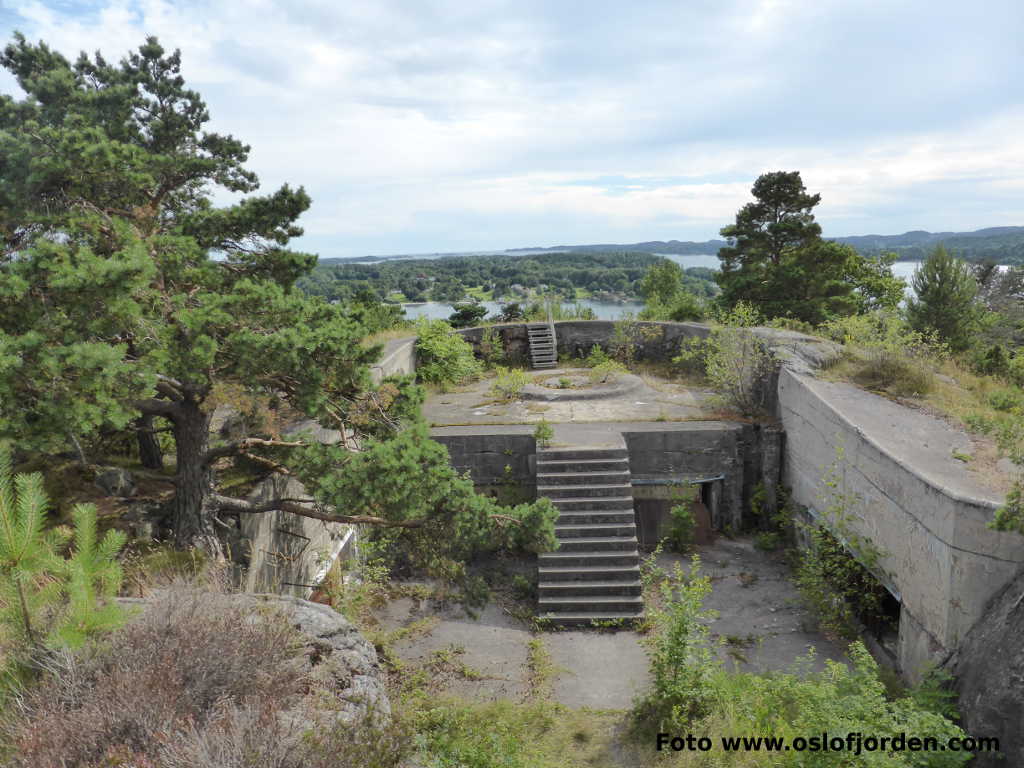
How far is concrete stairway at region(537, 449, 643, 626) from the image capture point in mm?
8102

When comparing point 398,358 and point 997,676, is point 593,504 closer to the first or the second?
point 997,676

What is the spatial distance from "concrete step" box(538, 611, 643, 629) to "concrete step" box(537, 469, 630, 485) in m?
1.99

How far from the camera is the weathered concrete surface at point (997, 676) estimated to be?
15.2 ft

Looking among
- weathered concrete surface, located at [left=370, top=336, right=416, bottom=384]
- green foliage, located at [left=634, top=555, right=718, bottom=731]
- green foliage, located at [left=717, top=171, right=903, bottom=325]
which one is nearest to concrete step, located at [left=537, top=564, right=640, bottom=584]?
green foliage, located at [left=634, top=555, right=718, bottom=731]

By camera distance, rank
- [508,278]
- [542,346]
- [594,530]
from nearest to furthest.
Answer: [594,530]
[542,346]
[508,278]

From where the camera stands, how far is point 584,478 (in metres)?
9.39

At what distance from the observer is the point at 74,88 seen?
22.3 feet

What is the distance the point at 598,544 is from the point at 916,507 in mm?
3819

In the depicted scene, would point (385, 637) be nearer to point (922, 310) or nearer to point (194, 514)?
point (194, 514)

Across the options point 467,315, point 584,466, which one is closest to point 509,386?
point 584,466

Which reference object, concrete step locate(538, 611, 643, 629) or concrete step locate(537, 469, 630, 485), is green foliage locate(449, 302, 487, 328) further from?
concrete step locate(538, 611, 643, 629)

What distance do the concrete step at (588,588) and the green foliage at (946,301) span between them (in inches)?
958

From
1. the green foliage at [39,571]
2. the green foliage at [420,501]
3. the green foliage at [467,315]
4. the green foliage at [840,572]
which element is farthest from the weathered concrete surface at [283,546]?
the green foliage at [467,315]

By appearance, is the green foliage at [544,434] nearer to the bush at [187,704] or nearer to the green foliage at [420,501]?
the green foliage at [420,501]
